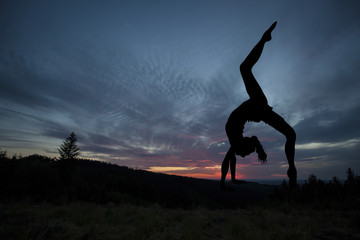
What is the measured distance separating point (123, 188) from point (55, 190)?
78.4ft

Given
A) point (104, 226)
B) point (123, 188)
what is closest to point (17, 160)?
point (123, 188)

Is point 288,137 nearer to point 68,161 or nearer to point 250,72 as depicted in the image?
point 250,72

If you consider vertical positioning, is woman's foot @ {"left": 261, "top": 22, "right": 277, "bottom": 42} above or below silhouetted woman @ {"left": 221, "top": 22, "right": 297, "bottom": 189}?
above

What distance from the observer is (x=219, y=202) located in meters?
80.9

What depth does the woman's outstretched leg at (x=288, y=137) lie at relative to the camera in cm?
167

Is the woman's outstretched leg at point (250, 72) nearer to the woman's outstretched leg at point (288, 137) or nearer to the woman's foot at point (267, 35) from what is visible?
the woman's foot at point (267, 35)

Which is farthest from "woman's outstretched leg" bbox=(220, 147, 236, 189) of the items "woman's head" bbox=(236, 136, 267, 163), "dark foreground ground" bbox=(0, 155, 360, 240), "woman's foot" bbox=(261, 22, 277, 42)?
"dark foreground ground" bbox=(0, 155, 360, 240)

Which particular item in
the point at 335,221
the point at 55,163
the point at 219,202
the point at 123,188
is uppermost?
the point at 55,163

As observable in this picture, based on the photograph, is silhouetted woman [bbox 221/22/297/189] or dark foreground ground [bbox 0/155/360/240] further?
dark foreground ground [bbox 0/155/360/240]

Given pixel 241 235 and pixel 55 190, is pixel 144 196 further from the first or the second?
pixel 241 235

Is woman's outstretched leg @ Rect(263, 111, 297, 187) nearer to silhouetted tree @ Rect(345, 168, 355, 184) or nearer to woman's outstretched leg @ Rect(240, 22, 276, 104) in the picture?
woman's outstretched leg @ Rect(240, 22, 276, 104)

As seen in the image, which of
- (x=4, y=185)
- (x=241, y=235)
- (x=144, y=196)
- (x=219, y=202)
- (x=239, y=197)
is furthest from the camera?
(x=239, y=197)

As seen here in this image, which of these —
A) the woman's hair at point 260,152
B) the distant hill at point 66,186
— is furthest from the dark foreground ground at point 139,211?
the woman's hair at point 260,152

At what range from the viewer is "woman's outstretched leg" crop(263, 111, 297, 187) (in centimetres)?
167
